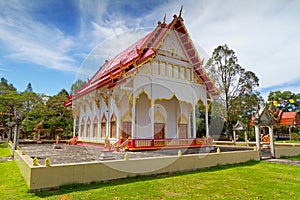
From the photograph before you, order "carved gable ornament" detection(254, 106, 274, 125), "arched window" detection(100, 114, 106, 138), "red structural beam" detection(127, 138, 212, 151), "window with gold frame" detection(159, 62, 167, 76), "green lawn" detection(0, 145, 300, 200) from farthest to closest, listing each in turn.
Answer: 1. "arched window" detection(100, 114, 106, 138)
2. "window with gold frame" detection(159, 62, 167, 76)
3. "red structural beam" detection(127, 138, 212, 151)
4. "carved gable ornament" detection(254, 106, 274, 125)
5. "green lawn" detection(0, 145, 300, 200)

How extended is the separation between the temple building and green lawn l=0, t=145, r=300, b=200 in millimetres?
4986

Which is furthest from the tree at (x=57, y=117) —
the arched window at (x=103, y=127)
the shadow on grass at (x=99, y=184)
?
the shadow on grass at (x=99, y=184)

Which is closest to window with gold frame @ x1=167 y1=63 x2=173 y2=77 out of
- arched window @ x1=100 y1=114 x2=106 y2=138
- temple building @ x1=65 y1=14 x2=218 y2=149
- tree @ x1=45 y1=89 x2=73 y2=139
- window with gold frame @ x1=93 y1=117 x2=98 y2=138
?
temple building @ x1=65 y1=14 x2=218 y2=149

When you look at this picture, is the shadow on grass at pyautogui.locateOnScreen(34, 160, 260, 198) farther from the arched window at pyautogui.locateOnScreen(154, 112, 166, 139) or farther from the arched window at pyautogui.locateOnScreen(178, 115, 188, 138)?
the arched window at pyautogui.locateOnScreen(178, 115, 188, 138)

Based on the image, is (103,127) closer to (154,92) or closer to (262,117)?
(154,92)

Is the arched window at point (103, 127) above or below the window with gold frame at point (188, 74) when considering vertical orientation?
below

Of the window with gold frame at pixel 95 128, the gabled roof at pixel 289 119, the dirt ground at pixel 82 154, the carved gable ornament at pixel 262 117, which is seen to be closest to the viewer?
the dirt ground at pixel 82 154

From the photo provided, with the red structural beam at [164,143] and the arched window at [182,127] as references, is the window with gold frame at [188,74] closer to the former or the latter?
the arched window at [182,127]

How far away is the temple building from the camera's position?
11.1 m

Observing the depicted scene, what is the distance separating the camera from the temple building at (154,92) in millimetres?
11148

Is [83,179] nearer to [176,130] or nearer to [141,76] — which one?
[141,76]

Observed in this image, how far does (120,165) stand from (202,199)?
235cm

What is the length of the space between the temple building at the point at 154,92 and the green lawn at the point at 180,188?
196 inches

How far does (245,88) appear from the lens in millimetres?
21172
